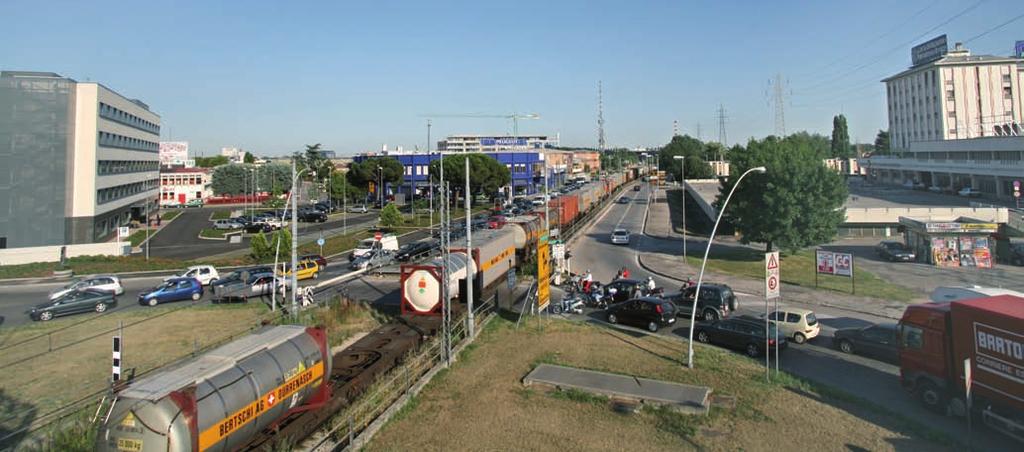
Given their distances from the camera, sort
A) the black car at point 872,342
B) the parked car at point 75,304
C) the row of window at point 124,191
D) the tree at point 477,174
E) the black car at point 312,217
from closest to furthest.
Answer: the black car at point 872,342 → the parked car at point 75,304 → the row of window at point 124,191 → the black car at point 312,217 → the tree at point 477,174

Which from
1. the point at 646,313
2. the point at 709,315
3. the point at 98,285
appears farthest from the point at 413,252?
the point at 709,315

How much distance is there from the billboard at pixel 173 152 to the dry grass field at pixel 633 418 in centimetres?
18702

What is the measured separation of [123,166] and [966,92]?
13582cm

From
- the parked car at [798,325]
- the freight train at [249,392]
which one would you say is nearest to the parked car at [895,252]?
the parked car at [798,325]

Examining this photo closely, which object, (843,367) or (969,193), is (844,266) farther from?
(969,193)

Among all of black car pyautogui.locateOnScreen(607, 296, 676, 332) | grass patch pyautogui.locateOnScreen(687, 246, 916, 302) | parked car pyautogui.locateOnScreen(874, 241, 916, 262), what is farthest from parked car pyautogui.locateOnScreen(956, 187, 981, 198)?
black car pyautogui.locateOnScreen(607, 296, 676, 332)

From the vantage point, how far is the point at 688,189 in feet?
330

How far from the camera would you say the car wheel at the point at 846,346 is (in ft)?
72.1

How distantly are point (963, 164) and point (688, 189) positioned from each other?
3881cm

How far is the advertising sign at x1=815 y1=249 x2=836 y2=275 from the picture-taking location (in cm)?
3453

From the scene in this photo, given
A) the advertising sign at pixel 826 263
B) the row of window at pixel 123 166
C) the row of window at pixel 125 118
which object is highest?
the row of window at pixel 125 118

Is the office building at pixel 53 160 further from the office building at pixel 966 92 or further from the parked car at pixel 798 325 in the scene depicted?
the office building at pixel 966 92

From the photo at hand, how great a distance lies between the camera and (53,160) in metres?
53.5

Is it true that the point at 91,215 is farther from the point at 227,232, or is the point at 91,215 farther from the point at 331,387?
the point at 331,387
